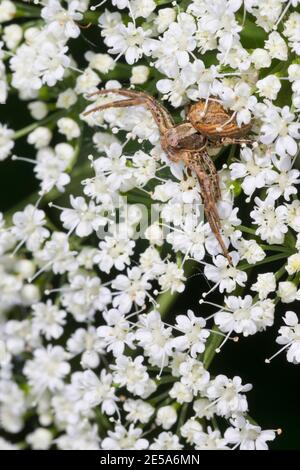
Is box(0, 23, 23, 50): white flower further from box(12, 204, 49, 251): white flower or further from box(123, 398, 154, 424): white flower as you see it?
box(123, 398, 154, 424): white flower

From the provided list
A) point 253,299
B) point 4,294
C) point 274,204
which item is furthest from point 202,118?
point 4,294

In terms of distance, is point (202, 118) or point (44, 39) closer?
point (202, 118)

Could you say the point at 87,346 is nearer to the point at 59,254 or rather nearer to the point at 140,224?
the point at 59,254

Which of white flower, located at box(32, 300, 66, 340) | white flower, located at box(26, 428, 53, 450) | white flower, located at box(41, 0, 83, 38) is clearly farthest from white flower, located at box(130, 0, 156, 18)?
white flower, located at box(26, 428, 53, 450)

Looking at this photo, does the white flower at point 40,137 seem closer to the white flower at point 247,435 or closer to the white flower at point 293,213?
the white flower at point 293,213

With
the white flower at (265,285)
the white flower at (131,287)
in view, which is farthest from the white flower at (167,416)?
the white flower at (265,285)

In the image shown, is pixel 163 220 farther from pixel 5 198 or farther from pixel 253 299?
pixel 5 198

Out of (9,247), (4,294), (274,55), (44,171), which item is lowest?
(4,294)
